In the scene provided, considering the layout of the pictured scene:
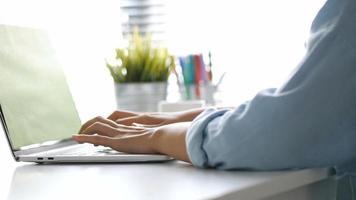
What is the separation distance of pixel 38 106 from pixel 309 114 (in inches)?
18.1

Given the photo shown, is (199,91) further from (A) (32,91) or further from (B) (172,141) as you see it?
(B) (172,141)

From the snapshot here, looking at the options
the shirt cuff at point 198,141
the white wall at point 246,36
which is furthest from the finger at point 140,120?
the white wall at point 246,36

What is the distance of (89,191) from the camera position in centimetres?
53

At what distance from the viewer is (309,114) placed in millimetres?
590

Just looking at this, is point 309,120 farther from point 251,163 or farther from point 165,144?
point 165,144

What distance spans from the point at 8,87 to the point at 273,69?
82 cm

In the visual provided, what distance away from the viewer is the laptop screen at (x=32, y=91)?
2.69 feet

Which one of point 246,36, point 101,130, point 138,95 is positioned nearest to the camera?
point 101,130

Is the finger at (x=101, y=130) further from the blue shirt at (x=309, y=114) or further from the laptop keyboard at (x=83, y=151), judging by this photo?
the blue shirt at (x=309, y=114)

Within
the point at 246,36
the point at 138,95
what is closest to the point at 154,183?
the point at 138,95

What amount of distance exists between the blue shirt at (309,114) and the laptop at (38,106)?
0.13 m

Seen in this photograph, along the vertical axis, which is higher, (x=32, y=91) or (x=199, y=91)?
(x=32, y=91)

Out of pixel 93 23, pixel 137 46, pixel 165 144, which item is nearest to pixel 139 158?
pixel 165 144

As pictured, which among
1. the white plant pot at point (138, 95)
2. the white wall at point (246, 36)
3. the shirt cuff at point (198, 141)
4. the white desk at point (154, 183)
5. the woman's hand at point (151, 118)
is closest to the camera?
the white desk at point (154, 183)
